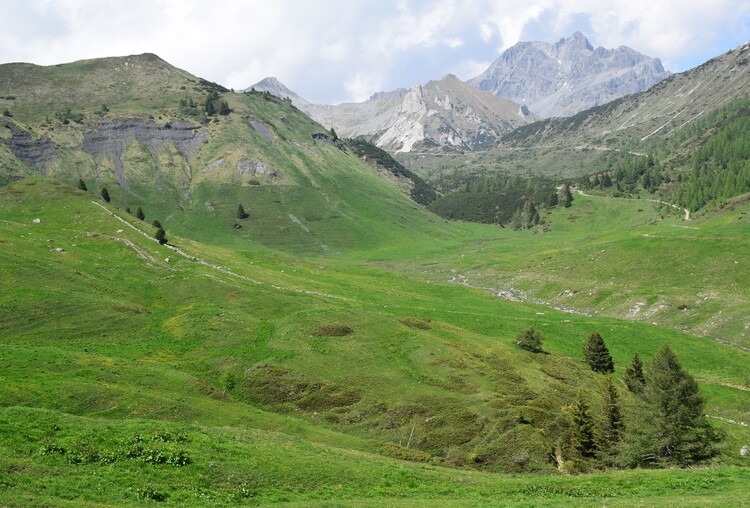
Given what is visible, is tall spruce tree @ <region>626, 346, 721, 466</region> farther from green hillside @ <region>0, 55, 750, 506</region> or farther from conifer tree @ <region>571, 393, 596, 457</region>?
conifer tree @ <region>571, 393, 596, 457</region>

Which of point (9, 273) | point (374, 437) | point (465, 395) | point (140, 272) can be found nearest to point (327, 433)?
point (374, 437)

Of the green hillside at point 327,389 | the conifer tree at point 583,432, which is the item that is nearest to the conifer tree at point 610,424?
the green hillside at point 327,389

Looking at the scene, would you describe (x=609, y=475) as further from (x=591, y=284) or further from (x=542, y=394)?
(x=591, y=284)

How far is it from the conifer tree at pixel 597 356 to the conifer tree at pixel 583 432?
25817 mm

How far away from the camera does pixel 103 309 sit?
5712cm

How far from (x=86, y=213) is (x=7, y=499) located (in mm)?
105857

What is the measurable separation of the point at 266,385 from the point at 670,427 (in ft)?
109

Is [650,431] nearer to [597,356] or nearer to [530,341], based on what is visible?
[597,356]

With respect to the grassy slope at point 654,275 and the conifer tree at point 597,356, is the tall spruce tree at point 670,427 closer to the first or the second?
the conifer tree at point 597,356

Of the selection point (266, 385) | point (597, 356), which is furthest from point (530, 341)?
point (266, 385)

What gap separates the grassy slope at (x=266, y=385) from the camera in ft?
80.9

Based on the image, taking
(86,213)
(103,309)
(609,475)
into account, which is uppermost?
(86,213)

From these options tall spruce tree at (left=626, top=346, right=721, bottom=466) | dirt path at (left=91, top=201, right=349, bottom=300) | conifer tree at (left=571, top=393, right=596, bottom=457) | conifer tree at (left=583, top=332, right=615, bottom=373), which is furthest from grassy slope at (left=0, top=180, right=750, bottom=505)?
tall spruce tree at (left=626, top=346, right=721, bottom=466)

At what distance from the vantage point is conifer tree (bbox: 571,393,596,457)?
126 ft
